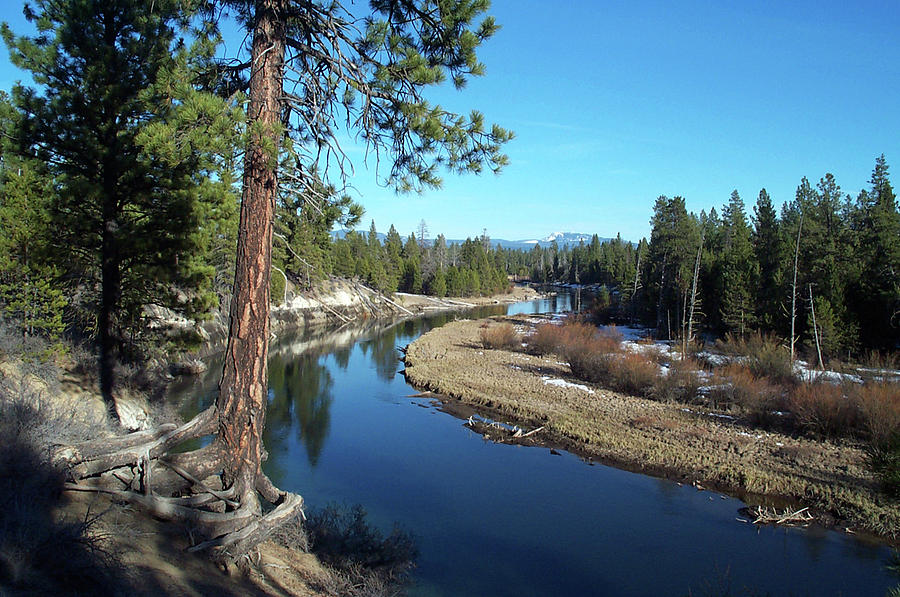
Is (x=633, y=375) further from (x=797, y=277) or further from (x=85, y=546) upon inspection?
(x=85, y=546)

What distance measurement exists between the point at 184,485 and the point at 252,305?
79.2 inches

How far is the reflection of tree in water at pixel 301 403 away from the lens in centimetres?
1582

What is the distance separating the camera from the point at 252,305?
5.40m

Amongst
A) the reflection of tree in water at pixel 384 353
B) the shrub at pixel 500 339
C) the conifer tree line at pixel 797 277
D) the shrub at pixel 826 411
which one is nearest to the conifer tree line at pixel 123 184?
the reflection of tree in water at pixel 384 353

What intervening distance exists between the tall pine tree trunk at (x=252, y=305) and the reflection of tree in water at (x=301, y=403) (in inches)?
349

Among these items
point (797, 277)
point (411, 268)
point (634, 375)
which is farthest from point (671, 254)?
point (411, 268)

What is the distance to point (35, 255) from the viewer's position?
34.6 ft

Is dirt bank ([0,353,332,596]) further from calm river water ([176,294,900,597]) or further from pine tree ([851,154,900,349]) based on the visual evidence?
pine tree ([851,154,900,349])

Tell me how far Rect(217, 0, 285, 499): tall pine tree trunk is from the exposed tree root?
14 cm

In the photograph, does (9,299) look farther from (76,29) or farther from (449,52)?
(449,52)

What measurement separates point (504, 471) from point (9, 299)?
1203 centimetres

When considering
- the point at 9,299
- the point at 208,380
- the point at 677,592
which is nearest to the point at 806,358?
the point at 677,592

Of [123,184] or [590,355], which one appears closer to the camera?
[123,184]

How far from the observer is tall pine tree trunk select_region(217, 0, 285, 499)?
540cm
